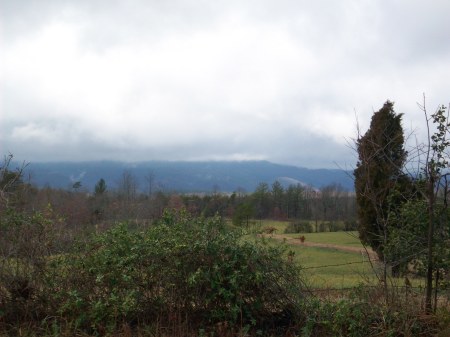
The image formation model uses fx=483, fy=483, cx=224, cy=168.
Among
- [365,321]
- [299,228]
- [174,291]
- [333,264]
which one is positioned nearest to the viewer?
[365,321]

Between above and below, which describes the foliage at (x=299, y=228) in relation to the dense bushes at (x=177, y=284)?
below

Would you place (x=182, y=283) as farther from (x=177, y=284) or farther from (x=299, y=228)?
(x=299, y=228)

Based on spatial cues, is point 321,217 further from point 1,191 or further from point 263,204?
point 1,191

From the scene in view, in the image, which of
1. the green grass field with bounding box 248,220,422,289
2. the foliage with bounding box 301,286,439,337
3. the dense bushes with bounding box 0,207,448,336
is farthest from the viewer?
the green grass field with bounding box 248,220,422,289

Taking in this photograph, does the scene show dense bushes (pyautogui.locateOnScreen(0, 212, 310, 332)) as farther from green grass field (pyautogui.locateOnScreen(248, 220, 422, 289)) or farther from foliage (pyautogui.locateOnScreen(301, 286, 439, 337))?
green grass field (pyautogui.locateOnScreen(248, 220, 422, 289))

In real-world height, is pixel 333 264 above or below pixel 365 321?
below

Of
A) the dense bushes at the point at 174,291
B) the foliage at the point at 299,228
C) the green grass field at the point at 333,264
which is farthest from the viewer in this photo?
the foliage at the point at 299,228

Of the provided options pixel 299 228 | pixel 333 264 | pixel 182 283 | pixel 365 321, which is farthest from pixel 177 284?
pixel 299 228

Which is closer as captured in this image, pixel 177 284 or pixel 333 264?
pixel 177 284

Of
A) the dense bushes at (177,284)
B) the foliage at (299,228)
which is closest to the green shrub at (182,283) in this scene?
the dense bushes at (177,284)

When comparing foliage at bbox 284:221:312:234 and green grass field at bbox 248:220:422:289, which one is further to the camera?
foliage at bbox 284:221:312:234

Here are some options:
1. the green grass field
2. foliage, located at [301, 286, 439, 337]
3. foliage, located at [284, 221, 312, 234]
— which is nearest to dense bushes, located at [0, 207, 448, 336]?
foliage, located at [301, 286, 439, 337]

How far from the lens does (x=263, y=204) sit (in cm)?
6238

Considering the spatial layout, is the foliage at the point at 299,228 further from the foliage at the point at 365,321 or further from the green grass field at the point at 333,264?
the foliage at the point at 365,321
